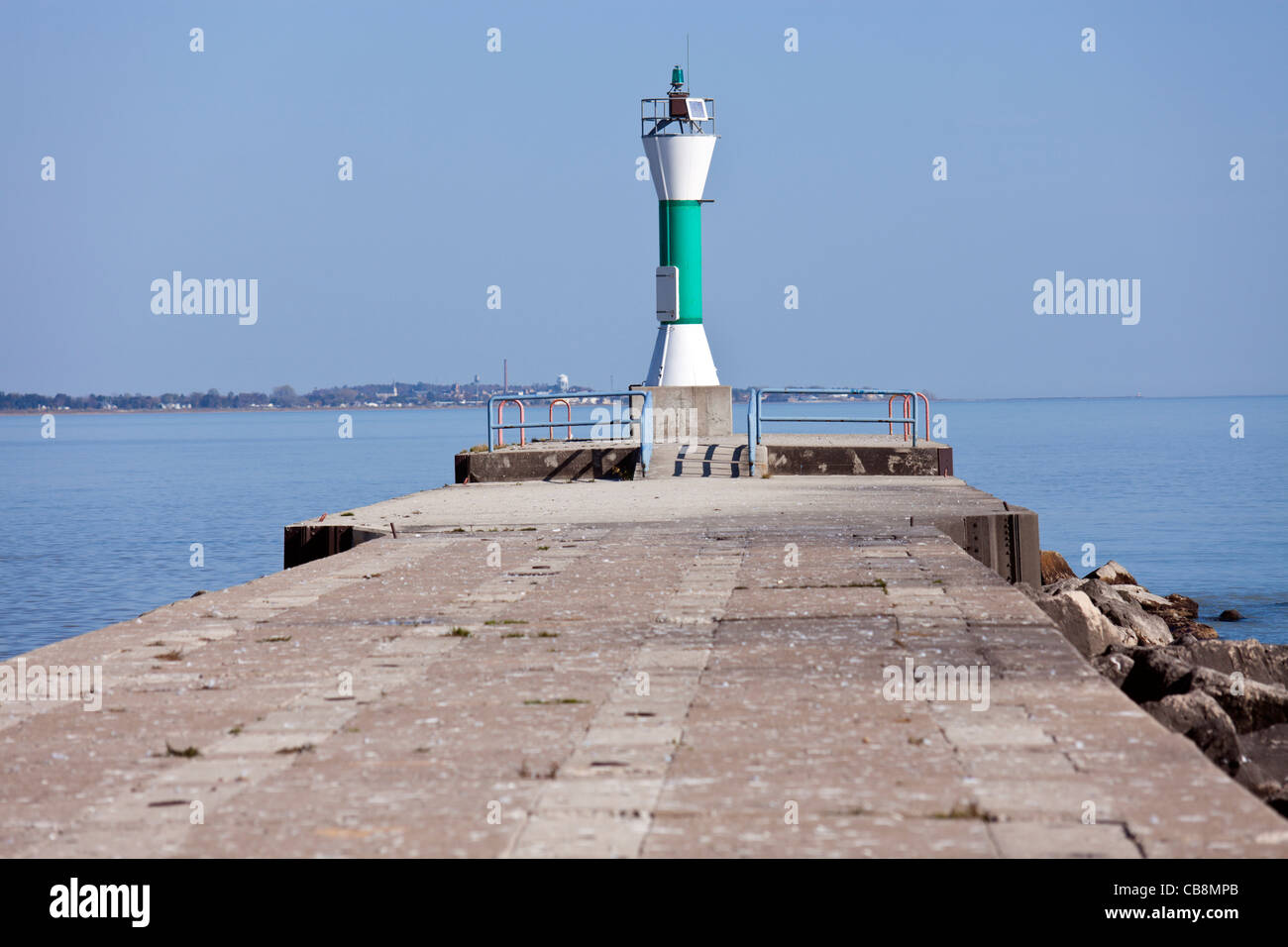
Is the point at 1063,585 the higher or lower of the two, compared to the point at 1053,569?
higher

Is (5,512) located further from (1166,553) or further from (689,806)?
(689,806)

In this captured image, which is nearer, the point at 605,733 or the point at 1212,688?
the point at 605,733

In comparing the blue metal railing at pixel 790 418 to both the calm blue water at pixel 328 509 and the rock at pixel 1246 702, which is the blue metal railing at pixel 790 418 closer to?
the calm blue water at pixel 328 509

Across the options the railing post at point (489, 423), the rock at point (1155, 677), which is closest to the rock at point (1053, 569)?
the railing post at point (489, 423)

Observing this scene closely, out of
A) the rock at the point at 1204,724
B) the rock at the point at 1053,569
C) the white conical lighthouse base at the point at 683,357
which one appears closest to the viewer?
the rock at the point at 1204,724

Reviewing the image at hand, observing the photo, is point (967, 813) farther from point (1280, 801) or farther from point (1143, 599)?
point (1143, 599)

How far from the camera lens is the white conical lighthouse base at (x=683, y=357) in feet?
82.7

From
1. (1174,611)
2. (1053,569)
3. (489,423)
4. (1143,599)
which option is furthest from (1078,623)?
(489,423)

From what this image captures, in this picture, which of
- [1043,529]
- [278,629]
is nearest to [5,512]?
[1043,529]

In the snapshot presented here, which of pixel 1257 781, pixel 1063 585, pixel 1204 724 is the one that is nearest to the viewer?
pixel 1257 781

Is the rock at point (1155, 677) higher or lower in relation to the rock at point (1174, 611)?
higher

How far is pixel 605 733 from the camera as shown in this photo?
4.88 m

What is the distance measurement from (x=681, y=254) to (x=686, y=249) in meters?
0.13

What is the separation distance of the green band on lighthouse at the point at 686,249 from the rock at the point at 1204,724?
19.3 meters
